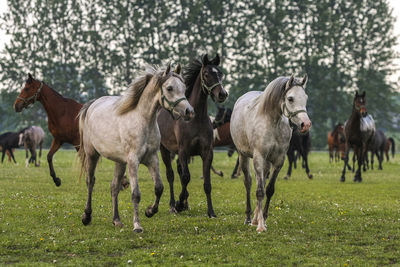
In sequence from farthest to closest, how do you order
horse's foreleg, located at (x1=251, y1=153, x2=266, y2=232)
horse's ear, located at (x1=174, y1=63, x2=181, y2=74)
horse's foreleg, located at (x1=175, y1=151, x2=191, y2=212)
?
1. horse's foreleg, located at (x1=175, y1=151, x2=191, y2=212)
2. horse's foreleg, located at (x1=251, y1=153, x2=266, y2=232)
3. horse's ear, located at (x1=174, y1=63, x2=181, y2=74)

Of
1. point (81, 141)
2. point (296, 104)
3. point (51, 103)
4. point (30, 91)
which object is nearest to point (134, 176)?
point (81, 141)

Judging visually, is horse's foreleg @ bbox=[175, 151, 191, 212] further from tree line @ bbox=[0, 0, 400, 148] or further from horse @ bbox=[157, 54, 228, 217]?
tree line @ bbox=[0, 0, 400, 148]

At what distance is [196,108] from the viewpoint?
9727mm

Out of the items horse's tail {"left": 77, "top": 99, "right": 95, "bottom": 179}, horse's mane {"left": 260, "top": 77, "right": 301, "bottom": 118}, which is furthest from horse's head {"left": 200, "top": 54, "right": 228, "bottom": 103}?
horse's tail {"left": 77, "top": 99, "right": 95, "bottom": 179}

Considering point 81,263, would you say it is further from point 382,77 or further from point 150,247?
point 382,77

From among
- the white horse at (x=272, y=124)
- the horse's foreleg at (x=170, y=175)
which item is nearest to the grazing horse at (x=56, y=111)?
the horse's foreleg at (x=170, y=175)

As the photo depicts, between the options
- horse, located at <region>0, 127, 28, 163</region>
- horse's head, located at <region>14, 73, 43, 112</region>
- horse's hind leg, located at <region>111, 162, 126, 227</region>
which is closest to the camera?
horse's hind leg, located at <region>111, 162, 126, 227</region>

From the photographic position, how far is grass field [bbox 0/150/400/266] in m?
6.23

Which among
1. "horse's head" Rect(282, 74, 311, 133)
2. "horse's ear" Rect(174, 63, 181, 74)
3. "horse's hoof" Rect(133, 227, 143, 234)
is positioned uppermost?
"horse's ear" Rect(174, 63, 181, 74)

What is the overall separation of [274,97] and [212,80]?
1.50 m

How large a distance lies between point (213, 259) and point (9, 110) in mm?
50344

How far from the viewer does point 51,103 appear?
545 inches

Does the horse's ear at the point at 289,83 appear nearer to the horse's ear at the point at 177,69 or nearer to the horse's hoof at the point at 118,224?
the horse's ear at the point at 177,69

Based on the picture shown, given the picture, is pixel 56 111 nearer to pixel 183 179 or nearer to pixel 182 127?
pixel 182 127
